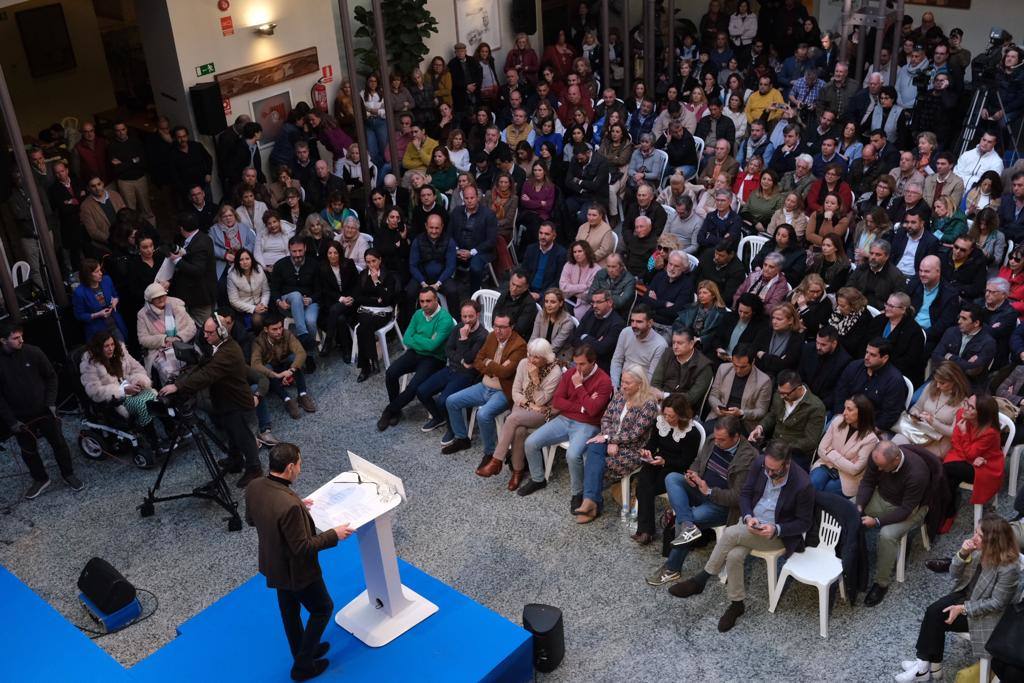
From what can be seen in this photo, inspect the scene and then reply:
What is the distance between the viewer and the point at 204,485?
6891 millimetres

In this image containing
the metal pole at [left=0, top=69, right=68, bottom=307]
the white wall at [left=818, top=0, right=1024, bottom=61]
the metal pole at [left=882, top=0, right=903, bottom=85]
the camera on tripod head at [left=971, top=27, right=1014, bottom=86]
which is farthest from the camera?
the white wall at [left=818, top=0, right=1024, bottom=61]

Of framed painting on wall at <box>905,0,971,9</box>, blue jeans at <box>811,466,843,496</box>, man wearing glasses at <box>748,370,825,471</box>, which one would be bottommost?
blue jeans at <box>811,466,843,496</box>

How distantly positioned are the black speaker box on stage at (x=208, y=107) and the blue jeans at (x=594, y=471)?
608cm

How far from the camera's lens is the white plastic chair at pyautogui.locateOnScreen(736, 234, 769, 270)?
27.2 feet

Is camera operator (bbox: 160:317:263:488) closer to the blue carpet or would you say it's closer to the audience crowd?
the audience crowd

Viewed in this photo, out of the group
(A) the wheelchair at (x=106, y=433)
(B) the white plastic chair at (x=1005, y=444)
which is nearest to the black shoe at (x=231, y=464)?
(A) the wheelchair at (x=106, y=433)

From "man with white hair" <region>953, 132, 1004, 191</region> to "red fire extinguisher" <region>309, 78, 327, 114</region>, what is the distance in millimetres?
6450

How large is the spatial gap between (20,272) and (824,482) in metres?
6.45

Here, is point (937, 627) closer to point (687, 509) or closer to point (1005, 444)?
point (687, 509)

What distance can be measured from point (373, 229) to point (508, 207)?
120 cm

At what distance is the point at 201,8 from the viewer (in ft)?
34.3

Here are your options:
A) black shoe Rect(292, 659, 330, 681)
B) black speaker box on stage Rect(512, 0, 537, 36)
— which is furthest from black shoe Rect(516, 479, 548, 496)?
black speaker box on stage Rect(512, 0, 537, 36)

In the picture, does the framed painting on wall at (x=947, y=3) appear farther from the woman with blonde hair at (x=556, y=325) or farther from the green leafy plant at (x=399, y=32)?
the woman with blonde hair at (x=556, y=325)

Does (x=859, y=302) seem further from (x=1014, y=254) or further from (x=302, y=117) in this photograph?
(x=302, y=117)
